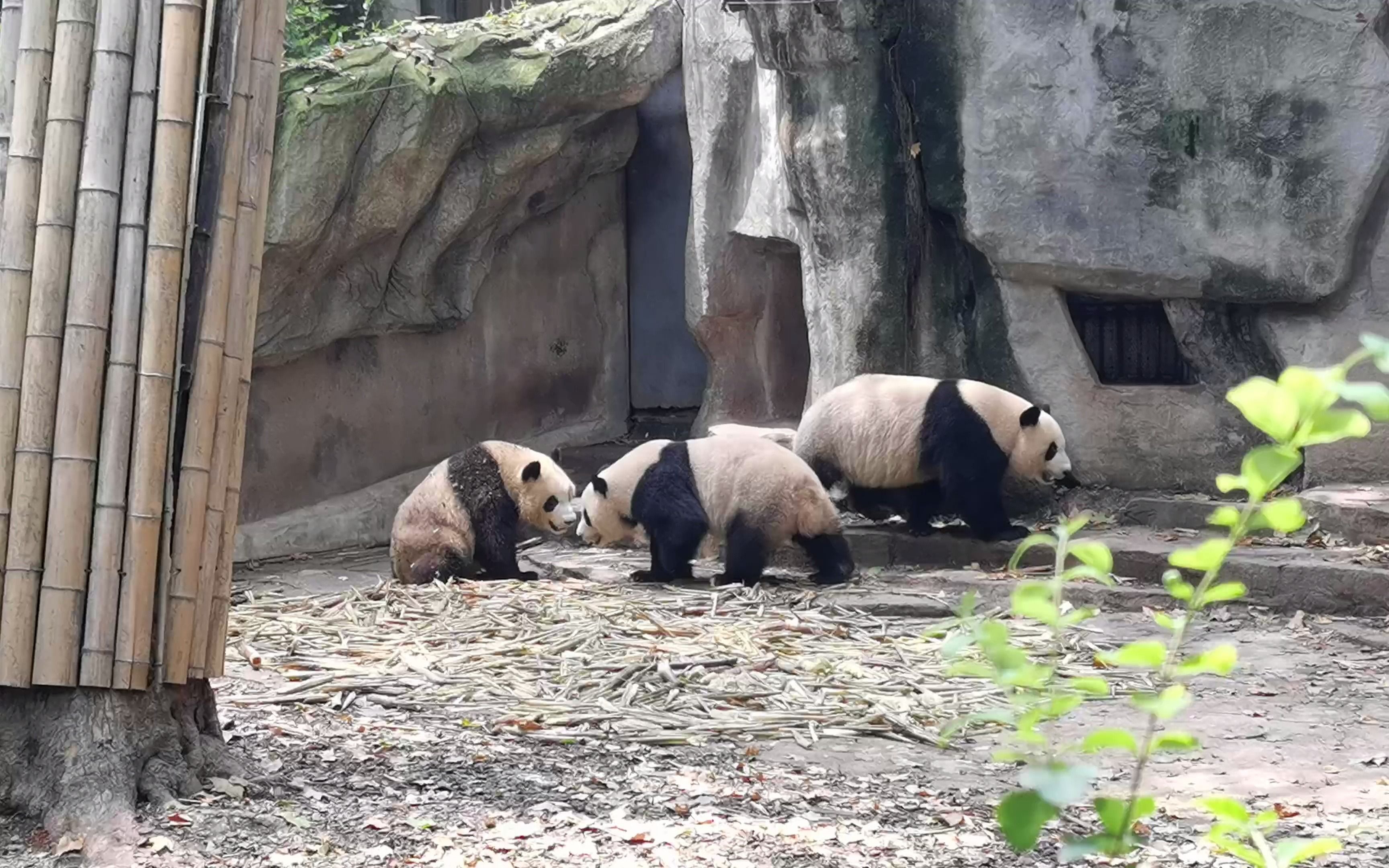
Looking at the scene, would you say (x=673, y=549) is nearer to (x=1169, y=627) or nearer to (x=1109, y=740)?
(x=1169, y=627)

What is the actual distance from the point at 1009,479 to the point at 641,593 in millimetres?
2548

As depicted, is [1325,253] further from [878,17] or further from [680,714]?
[680,714]

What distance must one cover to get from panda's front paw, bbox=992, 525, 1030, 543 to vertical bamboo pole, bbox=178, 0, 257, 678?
5115 mm

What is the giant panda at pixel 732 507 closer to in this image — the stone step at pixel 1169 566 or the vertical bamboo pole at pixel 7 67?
the stone step at pixel 1169 566

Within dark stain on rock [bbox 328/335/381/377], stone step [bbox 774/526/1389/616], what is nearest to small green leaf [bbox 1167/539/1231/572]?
stone step [bbox 774/526/1389/616]

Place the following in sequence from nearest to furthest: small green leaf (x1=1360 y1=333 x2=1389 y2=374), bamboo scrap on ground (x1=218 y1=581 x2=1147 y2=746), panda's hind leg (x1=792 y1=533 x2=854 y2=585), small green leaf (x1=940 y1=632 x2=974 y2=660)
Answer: small green leaf (x1=1360 y1=333 x2=1389 y2=374) < small green leaf (x1=940 y1=632 x2=974 y2=660) < bamboo scrap on ground (x1=218 y1=581 x2=1147 y2=746) < panda's hind leg (x1=792 y1=533 x2=854 y2=585)

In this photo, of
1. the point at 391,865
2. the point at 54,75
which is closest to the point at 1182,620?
the point at 391,865

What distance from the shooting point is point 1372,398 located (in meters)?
1.08

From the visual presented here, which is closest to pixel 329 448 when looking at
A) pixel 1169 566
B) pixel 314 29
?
pixel 314 29

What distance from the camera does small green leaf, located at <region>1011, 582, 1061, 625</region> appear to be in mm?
1221

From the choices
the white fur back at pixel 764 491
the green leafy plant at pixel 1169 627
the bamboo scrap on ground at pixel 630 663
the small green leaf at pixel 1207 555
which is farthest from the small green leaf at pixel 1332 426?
the white fur back at pixel 764 491

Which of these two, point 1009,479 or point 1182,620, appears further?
point 1009,479

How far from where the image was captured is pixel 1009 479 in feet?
28.5

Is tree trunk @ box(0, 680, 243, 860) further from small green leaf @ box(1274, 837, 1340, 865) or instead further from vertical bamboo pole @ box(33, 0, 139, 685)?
small green leaf @ box(1274, 837, 1340, 865)
